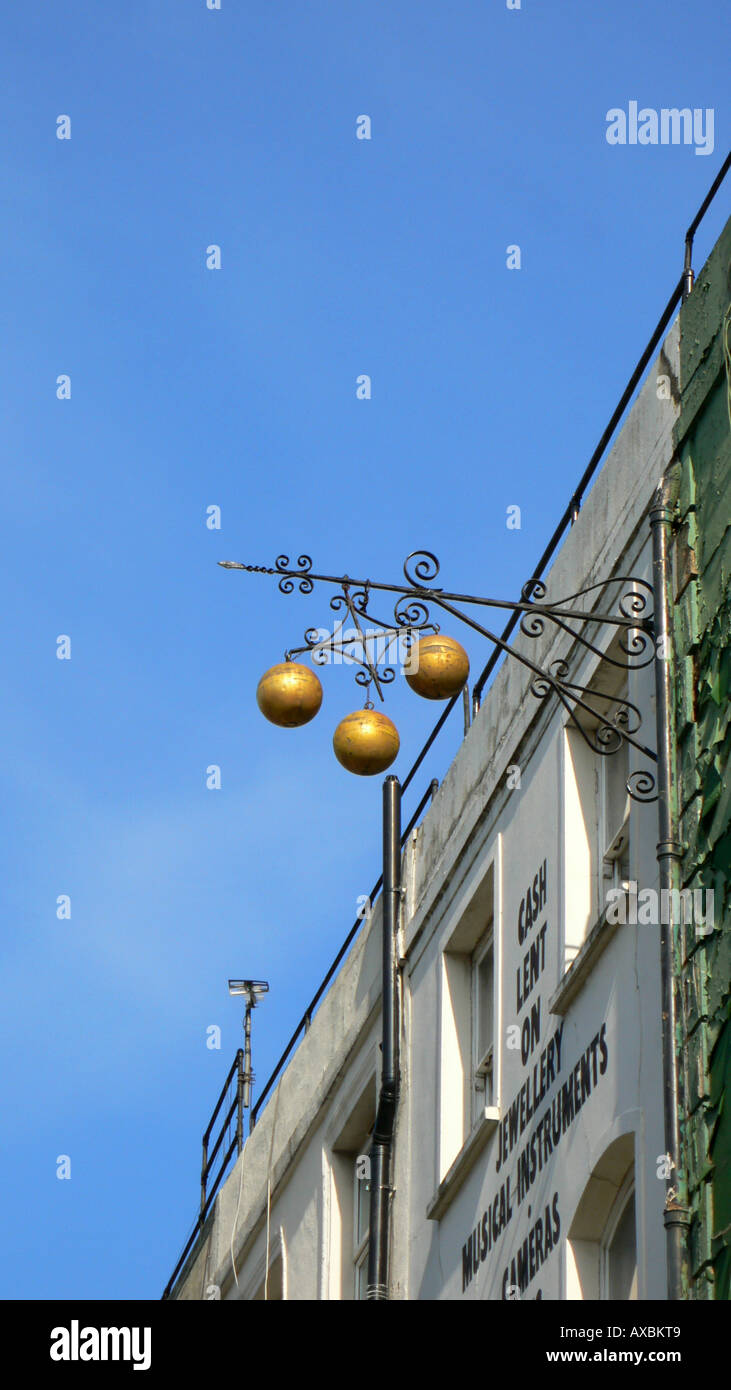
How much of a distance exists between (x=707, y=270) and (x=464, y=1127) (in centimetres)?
611

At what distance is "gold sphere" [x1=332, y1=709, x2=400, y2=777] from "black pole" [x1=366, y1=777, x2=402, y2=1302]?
4.98 metres

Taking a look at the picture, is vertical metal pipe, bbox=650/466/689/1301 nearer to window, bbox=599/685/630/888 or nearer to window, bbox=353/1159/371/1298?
window, bbox=599/685/630/888

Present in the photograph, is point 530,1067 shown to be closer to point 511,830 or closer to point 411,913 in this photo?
point 511,830

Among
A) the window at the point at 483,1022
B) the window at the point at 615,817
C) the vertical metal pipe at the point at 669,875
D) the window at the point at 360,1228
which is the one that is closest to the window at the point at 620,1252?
the vertical metal pipe at the point at 669,875

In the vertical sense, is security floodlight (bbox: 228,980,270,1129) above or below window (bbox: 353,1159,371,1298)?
above

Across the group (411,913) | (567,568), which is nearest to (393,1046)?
(411,913)

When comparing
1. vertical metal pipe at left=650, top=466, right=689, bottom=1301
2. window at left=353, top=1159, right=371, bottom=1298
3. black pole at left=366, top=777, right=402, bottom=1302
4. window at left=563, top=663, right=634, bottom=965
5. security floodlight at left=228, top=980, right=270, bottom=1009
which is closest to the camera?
vertical metal pipe at left=650, top=466, right=689, bottom=1301

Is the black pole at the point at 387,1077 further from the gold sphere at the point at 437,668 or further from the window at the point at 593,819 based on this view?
the gold sphere at the point at 437,668

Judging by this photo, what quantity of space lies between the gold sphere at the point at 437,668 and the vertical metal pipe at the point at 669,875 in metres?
1.01

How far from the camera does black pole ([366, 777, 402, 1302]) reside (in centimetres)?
1678

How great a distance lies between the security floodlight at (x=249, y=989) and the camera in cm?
2352

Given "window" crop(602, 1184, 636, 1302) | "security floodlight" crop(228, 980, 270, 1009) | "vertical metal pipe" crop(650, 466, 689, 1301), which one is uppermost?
"security floodlight" crop(228, 980, 270, 1009)

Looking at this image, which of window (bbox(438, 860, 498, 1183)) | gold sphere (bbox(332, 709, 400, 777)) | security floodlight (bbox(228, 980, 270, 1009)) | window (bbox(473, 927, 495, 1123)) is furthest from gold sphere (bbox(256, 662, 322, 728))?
security floodlight (bbox(228, 980, 270, 1009))

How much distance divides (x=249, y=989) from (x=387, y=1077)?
21.1 feet
